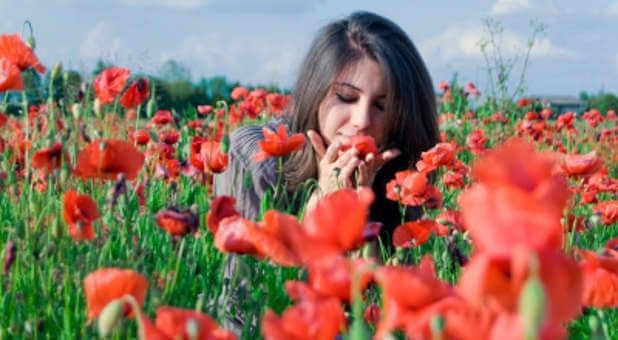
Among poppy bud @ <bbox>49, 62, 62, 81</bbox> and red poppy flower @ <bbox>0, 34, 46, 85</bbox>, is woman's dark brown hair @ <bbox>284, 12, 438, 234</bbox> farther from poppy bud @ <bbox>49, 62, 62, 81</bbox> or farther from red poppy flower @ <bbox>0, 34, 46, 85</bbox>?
red poppy flower @ <bbox>0, 34, 46, 85</bbox>

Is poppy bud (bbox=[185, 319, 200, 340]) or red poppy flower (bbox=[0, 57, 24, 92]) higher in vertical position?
red poppy flower (bbox=[0, 57, 24, 92])

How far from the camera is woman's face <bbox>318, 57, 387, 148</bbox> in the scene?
7.66 ft

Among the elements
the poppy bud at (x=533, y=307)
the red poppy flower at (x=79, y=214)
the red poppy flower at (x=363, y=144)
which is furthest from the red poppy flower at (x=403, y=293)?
the red poppy flower at (x=363, y=144)

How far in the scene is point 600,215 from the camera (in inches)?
92.2

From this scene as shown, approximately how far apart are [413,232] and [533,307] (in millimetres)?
1197

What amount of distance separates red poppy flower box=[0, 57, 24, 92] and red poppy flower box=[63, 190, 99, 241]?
0.36m

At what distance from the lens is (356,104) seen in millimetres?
2410

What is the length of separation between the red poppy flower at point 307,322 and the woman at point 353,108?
1.39 meters

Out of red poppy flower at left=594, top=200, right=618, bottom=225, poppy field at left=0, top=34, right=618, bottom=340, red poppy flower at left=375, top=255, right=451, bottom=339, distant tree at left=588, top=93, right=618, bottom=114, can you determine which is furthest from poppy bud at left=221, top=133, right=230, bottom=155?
distant tree at left=588, top=93, right=618, bottom=114

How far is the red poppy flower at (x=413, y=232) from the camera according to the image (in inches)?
65.5

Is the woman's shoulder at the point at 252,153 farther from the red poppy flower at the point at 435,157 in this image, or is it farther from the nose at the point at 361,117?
the red poppy flower at the point at 435,157

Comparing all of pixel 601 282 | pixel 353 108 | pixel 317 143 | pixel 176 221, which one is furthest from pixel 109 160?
pixel 353 108

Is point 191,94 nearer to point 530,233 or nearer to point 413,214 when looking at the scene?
point 413,214

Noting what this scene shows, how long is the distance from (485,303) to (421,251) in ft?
6.34
